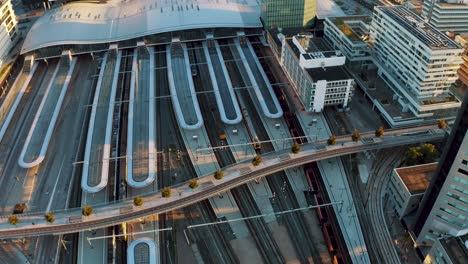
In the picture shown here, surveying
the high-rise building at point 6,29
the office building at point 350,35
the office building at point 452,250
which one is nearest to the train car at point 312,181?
the office building at point 452,250

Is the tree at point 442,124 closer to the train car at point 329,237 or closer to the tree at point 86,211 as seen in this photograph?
the train car at point 329,237

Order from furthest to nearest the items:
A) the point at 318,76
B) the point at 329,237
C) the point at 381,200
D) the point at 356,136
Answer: the point at 318,76 < the point at 356,136 < the point at 381,200 < the point at 329,237

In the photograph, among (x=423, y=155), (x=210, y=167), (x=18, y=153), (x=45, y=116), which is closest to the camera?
(x=423, y=155)

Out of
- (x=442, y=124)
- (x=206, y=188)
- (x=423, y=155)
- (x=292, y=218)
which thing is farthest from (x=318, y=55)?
(x=206, y=188)

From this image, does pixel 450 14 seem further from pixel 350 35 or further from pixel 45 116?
pixel 45 116

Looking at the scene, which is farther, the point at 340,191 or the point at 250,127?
the point at 250,127

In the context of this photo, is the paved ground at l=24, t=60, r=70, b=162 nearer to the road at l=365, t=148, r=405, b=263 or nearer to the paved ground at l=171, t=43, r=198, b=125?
the paved ground at l=171, t=43, r=198, b=125
